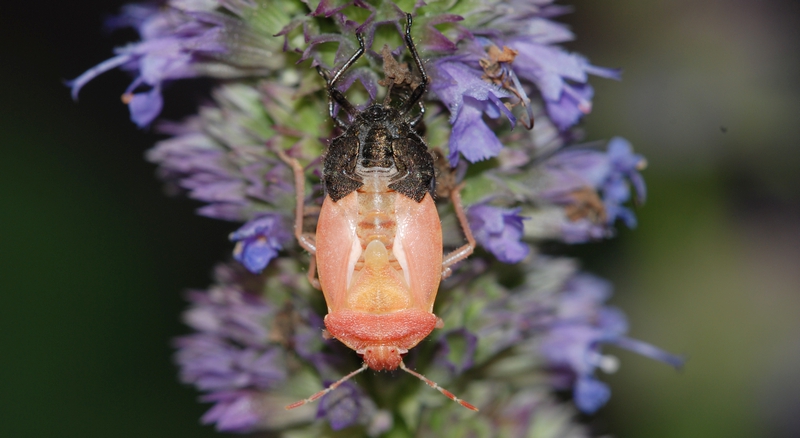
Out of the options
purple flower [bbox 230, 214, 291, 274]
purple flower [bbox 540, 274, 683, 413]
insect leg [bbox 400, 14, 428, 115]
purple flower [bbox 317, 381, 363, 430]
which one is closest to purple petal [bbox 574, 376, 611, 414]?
purple flower [bbox 540, 274, 683, 413]

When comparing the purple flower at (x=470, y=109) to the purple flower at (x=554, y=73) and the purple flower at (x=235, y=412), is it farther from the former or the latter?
the purple flower at (x=235, y=412)

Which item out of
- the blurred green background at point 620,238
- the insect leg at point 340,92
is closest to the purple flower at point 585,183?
the insect leg at point 340,92

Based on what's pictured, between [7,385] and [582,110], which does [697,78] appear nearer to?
[582,110]

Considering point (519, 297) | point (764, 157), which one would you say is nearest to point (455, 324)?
point (519, 297)

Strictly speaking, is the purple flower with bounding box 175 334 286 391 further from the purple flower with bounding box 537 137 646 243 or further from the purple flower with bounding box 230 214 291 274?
the purple flower with bounding box 537 137 646 243

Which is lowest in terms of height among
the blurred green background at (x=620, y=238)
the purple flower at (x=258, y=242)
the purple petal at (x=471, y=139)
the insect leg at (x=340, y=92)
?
the blurred green background at (x=620, y=238)

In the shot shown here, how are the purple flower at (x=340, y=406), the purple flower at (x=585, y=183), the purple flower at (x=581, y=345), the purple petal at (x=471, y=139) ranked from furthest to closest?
the purple flower at (x=581, y=345) < the purple flower at (x=585, y=183) < the purple flower at (x=340, y=406) < the purple petal at (x=471, y=139)
